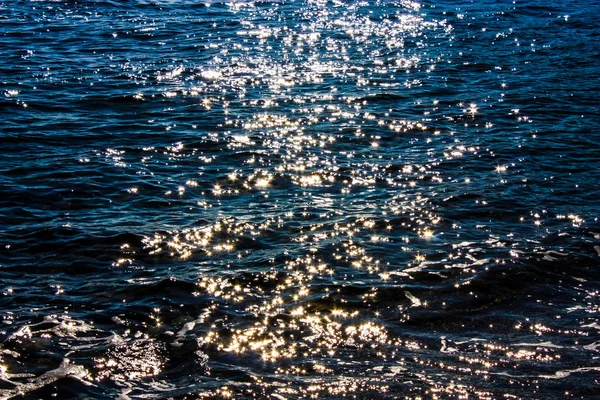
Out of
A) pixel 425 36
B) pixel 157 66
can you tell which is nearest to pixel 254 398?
pixel 157 66

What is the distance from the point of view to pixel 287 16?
28594 millimetres

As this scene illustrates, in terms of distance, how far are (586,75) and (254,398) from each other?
17.8m

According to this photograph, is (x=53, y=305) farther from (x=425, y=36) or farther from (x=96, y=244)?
(x=425, y=36)

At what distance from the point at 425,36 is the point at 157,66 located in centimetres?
1053

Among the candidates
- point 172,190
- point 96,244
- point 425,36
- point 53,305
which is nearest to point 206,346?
point 53,305

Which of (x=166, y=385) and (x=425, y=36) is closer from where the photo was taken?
(x=166, y=385)

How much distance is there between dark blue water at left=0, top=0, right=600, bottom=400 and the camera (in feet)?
33.2

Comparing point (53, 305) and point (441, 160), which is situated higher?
point (441, 160)

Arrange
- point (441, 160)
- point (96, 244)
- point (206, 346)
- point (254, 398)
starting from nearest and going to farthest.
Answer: point (254, 398) → point (206, 346) → point (96, 244) → point (441, 160)

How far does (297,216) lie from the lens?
46.6 feet

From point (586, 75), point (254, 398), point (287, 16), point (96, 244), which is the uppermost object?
point (287, 16)

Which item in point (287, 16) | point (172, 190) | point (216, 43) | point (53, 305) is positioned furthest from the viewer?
point (287, 16)

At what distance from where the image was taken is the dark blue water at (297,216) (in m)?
10.1

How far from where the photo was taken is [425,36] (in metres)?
26.3
